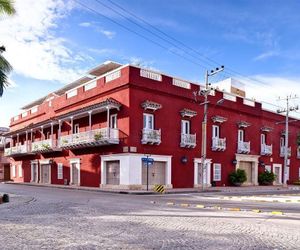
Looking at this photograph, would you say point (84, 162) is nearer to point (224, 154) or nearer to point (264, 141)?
point (224, 154)

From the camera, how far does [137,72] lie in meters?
30.3

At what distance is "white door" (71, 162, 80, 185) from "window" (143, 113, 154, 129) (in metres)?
8.71

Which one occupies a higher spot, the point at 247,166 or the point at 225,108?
the point at 225,108

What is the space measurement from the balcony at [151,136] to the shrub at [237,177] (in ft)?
34.5

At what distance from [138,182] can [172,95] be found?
7.89m

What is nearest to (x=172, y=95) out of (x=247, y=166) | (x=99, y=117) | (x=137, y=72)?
(x=137, y=72)

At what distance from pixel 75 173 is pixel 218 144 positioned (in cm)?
1351

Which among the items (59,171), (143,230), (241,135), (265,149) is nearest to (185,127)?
(241,135)

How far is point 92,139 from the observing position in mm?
31656

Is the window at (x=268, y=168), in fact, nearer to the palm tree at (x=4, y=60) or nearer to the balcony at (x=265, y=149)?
the balcony at (x=265, y=149)

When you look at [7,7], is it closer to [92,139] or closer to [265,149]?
[92,139]

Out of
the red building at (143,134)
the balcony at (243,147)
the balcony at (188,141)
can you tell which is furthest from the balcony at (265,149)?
the balcony at (188,141)

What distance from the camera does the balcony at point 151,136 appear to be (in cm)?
3005

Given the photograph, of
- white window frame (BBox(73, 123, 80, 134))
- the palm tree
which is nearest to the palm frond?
the palm tree
